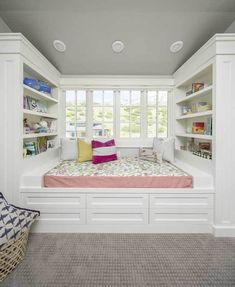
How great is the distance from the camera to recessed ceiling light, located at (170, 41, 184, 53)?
8.57 ft

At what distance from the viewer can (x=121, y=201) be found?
2.11m

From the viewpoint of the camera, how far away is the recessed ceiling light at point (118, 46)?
8.63 ft

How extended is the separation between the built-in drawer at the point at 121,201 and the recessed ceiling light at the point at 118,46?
198 centimetres

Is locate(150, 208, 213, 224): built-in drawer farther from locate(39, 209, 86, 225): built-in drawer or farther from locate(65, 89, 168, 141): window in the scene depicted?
locate(65, 89, 168, 141): window

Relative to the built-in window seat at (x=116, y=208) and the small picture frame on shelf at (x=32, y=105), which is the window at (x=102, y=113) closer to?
the small picture frame on shelf at (x=32, y=105)

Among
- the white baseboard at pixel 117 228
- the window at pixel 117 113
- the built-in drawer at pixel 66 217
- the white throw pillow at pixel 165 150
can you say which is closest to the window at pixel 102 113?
the window at pixel 117 113

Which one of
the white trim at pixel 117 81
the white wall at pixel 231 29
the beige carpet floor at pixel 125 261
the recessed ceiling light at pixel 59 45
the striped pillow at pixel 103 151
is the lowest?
the beige carpet floor at pixel 125 261

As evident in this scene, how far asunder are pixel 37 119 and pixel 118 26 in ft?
5.64

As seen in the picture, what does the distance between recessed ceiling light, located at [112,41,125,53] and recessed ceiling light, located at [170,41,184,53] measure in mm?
685

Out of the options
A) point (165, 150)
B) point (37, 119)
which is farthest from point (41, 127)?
point (165, 150)

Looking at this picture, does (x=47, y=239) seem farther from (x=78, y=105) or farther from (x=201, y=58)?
(x=201, y=58)

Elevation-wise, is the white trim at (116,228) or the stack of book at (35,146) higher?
the stack of book at (35,146)

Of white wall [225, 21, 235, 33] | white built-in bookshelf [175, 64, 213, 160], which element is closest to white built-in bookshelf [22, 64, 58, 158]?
white built-in bookshelf [175, 64, 213, 160]

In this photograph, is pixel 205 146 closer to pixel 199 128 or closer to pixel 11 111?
pixel 199 128
